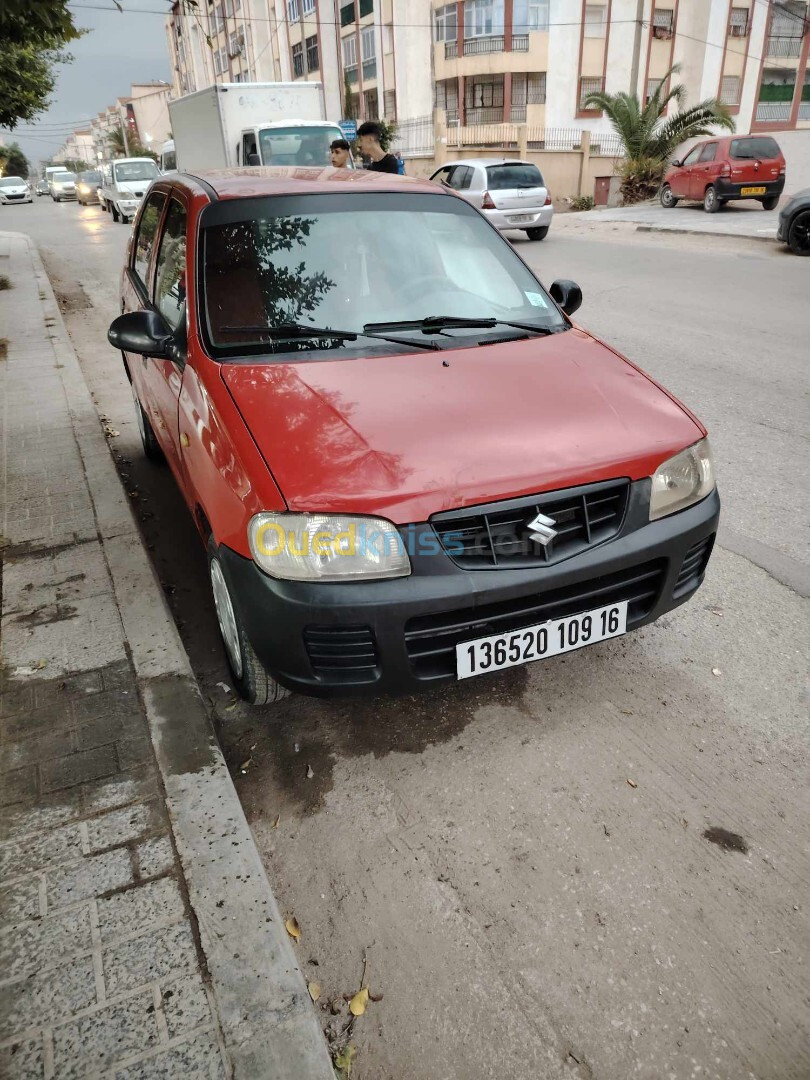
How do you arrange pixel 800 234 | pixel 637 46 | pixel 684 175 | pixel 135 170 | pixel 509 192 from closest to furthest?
pixel 800 234
pixel 509 192
pixel 684 175
pixel 135 170
pixel 637 46

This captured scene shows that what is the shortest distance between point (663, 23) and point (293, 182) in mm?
39541

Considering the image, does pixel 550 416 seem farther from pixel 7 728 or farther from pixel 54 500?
pixel 54 500

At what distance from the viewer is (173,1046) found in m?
1.72

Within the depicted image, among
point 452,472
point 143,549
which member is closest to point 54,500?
point 143,549

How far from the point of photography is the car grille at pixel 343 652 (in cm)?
228

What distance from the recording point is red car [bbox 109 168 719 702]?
2.26 m

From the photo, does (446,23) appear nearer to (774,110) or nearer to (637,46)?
(637,46)

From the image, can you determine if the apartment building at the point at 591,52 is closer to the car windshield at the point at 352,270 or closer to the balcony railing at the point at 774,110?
the balcony railing at the point at 774,110

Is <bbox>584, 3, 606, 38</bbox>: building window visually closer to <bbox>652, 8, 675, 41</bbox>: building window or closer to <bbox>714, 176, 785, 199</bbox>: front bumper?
<bbox>652, 8, 675, 41</bbox>: building window

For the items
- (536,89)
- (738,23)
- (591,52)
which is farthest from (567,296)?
(738,23)

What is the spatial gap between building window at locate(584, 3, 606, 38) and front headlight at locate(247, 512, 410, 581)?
38.8 meters

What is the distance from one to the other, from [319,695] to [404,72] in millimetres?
41703

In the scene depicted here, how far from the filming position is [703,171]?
65.3 feet

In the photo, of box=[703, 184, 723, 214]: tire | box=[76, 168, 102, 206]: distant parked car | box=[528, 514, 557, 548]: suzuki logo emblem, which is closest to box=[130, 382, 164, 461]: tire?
box=[528, 514, 557, 548]: suzuki logo emblem
